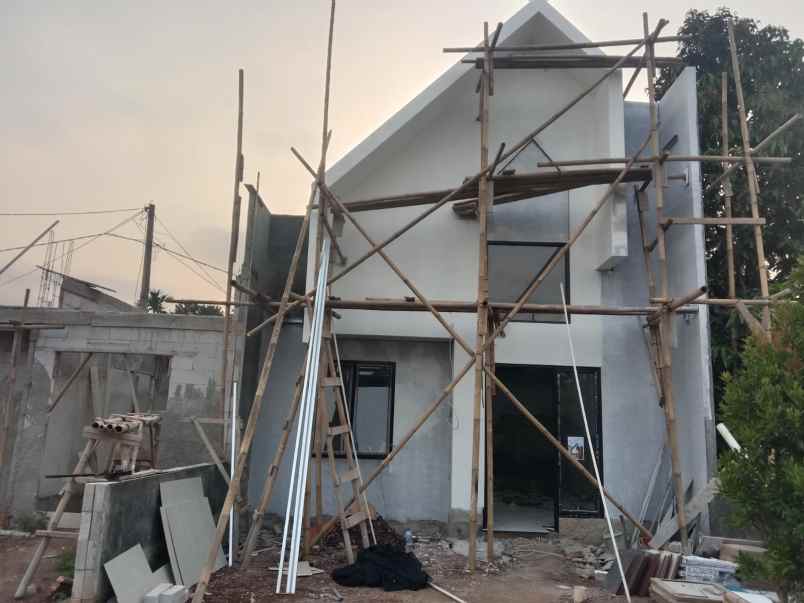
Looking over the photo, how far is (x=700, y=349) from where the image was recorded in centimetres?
850

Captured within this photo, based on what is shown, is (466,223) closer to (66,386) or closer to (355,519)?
(355,519)

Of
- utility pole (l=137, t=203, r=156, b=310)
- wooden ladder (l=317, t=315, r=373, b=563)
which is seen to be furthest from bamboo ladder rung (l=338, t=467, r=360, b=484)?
utility pole (l=137, t=203, r=156, b=310)

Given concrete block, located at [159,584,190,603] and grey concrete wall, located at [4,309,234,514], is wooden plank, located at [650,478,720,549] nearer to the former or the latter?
concrete block, located at [159,584,190,603]

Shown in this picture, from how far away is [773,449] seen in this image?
3.90m

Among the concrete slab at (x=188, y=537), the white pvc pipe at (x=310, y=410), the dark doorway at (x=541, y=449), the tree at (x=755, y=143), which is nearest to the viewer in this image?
the white pvc pipe at (x=310, y=410)

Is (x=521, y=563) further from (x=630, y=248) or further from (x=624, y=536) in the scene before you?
(x=630, y=248)

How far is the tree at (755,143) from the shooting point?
11250 mm

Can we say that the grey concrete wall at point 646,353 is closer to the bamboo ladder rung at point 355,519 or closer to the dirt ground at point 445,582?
the dirt ground at point 445,582

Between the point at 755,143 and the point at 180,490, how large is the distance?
38.6ft

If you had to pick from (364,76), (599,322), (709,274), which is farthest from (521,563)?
(364,76)

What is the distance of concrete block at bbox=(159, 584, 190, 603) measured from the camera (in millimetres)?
5664

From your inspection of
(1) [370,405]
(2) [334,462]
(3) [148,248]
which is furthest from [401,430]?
(3) [148,248]

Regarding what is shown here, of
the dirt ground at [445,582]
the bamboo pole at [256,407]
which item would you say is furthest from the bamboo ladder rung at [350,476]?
the bamboo pole at [256,407]

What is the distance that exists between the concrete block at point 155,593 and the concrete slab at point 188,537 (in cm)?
49
